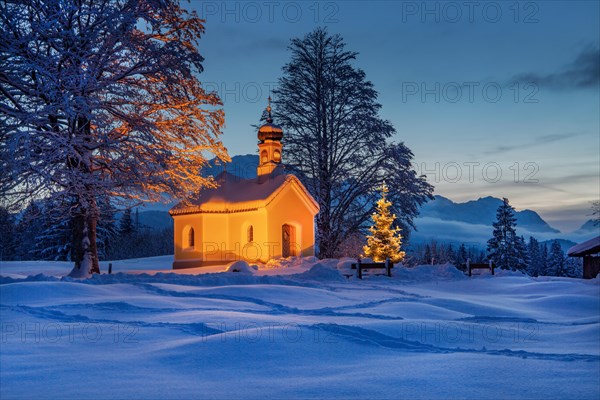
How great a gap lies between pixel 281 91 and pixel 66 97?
1716 centimetres

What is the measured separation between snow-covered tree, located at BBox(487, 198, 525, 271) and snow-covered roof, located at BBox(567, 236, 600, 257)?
74.3ft

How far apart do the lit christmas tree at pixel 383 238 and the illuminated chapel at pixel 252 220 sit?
12.1 ft

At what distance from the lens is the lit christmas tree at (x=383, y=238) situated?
31.2m

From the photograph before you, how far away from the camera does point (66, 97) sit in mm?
15758

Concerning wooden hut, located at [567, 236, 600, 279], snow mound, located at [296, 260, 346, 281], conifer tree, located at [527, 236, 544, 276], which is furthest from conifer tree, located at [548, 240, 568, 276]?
snow mound, located at [296, 260, 346, 281]

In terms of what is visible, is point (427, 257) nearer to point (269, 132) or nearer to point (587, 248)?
point (587, 248)

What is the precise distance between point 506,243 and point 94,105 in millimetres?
42106

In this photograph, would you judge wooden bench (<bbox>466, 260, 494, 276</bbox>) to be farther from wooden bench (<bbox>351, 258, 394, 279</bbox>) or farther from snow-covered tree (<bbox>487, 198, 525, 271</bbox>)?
snow-covered tree (<bbox>487, 198, 525, 271</bbox>)

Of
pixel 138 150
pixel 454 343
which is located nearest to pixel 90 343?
pixel 454 343

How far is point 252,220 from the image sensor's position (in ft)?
93.8

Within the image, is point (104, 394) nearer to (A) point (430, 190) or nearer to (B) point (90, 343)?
(B) point (90, 343)

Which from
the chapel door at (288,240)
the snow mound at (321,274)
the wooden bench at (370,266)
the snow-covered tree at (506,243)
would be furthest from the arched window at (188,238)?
the snow-covered tree at (506,243)

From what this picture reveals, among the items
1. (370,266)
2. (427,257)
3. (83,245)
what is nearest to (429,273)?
(370,266)

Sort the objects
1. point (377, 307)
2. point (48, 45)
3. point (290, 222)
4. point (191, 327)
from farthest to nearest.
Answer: point (290, 222) → point (48, 45) → point (377, 307) → point (191, 327)
